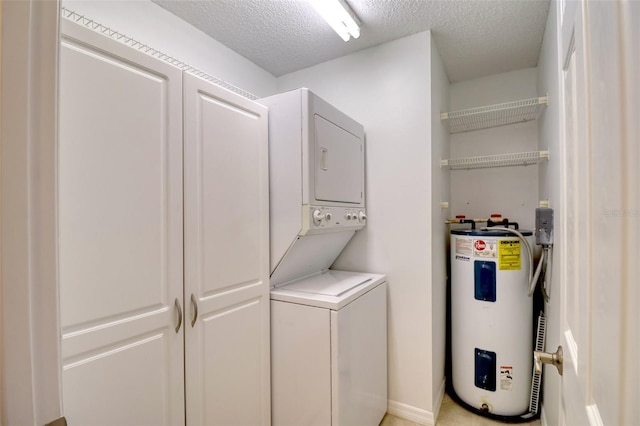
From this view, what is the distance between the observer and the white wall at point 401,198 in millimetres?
2143

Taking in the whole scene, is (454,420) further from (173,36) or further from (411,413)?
(173,36)

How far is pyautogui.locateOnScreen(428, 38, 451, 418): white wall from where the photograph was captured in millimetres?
2176

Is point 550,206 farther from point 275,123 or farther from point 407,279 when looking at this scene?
point 275,123

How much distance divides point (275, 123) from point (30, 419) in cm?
170

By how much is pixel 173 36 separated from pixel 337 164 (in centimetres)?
137

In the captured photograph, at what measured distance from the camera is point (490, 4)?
1866 millimetres

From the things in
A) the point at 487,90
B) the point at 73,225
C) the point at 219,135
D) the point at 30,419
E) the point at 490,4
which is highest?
the point at 490,4

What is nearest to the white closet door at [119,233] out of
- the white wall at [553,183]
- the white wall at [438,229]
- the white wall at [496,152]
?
the white wall at [438,229]

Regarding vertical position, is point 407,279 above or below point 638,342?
→ below

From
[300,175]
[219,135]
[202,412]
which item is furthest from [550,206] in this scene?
[202,412]

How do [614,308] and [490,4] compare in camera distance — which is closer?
[614,308]

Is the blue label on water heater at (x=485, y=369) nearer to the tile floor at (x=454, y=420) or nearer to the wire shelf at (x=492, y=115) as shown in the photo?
the tile floor at (x=454, y=420)

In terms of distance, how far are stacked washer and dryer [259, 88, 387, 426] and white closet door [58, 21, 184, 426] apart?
2.08ft

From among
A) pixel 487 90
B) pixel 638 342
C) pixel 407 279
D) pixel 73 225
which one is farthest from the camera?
pixel 487 90
